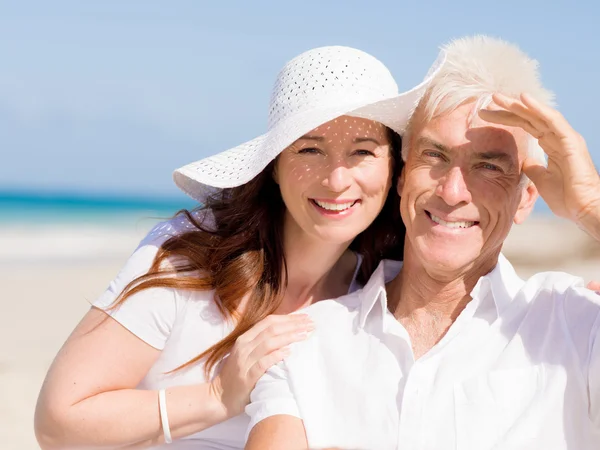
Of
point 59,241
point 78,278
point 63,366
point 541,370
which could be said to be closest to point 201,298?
point 63,366

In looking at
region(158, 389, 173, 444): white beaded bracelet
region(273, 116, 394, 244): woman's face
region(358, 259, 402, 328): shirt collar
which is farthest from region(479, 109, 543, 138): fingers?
region(158, 389, 173, 444): white beaded bracelet

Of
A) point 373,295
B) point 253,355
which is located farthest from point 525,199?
point 253,355

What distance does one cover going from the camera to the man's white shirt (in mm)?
3078

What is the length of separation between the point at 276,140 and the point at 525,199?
3.68 ft

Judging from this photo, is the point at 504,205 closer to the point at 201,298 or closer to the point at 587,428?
the point at 587,428

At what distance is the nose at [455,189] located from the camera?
3.33 metres

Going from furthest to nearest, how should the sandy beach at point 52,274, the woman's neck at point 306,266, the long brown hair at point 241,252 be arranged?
the sandy beach at point 52,274, the woman's neck at point 306,266, the long brown hair at point 241,252

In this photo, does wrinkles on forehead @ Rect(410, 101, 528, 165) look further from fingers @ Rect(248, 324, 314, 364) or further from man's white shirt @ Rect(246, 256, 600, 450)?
fingers @ Rect(248, 324, 314, 364)

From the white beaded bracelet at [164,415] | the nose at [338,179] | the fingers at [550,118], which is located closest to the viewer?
the fingers at [550,118]

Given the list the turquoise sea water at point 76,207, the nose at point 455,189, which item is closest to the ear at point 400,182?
the nose at point 455,189

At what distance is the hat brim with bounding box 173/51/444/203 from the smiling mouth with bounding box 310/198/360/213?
0.96 feet

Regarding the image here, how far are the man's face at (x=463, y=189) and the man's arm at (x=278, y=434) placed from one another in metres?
0.88

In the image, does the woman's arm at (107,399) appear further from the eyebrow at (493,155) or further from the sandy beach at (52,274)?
the eyebrow at (493,155)

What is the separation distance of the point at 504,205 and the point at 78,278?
44.5 ft
